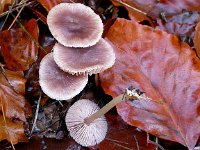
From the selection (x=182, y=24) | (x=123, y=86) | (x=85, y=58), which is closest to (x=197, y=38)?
(x=182, y=24)

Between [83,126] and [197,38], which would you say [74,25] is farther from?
[197,38]

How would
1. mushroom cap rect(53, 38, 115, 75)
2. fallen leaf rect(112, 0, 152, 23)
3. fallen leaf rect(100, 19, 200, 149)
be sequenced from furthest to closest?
fallen leaf rect(112, 0, 152, 23), fallen leaf rect(100, 19, 200, 149), mushroom cap rect(53, 38, 115, 75)

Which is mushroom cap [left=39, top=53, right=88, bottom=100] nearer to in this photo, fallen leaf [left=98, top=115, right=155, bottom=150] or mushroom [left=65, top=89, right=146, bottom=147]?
mushroom [left=65, top=89, right=146, bottom=147]

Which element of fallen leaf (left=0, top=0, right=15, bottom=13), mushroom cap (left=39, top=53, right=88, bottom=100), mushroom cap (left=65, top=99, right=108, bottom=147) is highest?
fallen leaf (left=0, top=0, right=15, bottom=13)

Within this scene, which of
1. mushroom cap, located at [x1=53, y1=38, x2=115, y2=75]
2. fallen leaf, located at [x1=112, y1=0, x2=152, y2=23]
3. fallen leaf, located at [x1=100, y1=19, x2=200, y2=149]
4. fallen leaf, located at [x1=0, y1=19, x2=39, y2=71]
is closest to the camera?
mushroom cap, located at [x1=53, y1=38, x2=115, y2=75]

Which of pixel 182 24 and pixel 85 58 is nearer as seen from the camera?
pixel 85 58

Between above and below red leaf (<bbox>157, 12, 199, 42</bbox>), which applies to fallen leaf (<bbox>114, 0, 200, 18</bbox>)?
above

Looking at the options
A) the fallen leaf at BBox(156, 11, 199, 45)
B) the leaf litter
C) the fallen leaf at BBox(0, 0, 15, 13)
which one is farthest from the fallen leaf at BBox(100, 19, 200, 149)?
the fallen leaf at BBox(0, 0, 15, 13)
